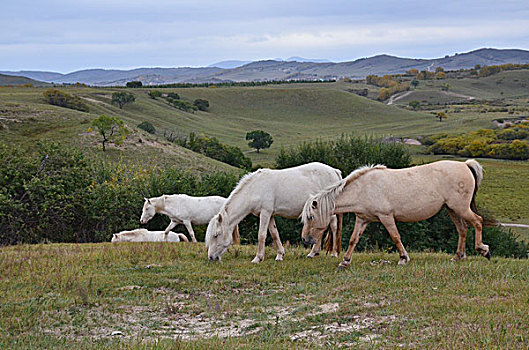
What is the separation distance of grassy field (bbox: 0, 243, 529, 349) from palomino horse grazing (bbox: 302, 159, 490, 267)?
0.85m

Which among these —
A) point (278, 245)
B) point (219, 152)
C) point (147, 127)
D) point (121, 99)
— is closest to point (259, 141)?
point (147, 127)

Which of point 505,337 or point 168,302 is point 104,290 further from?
point 505,337

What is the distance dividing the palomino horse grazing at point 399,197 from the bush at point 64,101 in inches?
2842

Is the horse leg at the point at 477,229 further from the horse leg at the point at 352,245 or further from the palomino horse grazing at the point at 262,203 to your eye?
the palomino horse grazing at the point at 262,203

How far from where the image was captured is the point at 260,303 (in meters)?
8.14

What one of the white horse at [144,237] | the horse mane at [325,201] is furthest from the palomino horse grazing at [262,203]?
the white horse at [144,237]

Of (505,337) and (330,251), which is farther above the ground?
(505,337)

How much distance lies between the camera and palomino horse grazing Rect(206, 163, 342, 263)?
1162 centimetres

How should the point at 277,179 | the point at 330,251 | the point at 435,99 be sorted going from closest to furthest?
the point at 277,179, the point at 330,251, the point at 435,99

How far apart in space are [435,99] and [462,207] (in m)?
170

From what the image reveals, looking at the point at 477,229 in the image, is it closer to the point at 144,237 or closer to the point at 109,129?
the point at 144,237

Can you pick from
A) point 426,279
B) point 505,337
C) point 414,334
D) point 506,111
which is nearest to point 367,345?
point 414,334

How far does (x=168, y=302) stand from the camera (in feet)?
27.6

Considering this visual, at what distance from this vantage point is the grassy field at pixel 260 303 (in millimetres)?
6113
